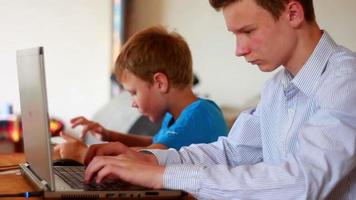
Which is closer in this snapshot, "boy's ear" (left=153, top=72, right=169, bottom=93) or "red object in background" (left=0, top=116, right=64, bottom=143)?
"boy's ear" (left=153, top=72, right=169, bottom=93)

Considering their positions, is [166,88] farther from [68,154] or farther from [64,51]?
[64,51]

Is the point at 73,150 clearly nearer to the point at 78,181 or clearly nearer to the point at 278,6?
the point at 78,181

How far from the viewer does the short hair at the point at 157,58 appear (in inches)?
69.5

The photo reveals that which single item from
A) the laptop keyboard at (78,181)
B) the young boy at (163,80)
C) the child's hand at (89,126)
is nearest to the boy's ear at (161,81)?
the young boy at (163,80)

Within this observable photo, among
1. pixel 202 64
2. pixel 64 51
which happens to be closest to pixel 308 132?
pixel 202 64

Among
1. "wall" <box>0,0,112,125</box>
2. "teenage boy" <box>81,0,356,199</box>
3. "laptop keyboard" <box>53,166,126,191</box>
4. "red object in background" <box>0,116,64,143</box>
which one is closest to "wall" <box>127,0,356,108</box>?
"wall" <box>0,0,112,125</box>

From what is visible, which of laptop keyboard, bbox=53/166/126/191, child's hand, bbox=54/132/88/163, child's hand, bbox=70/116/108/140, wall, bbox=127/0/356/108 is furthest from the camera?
wall, bbox=127/0/356/108

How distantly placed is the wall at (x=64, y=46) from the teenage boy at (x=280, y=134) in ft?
6.44

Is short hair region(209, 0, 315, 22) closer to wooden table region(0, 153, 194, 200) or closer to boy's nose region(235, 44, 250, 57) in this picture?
boy's nose region(235, 44, 250, 57)

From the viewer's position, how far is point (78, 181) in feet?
3.64

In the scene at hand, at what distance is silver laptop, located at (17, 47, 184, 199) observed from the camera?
973 mm

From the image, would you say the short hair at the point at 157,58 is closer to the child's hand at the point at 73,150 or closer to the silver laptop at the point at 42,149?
the child's hand at the point at 73,150

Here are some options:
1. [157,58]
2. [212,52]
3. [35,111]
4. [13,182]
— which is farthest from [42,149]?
[212,52]

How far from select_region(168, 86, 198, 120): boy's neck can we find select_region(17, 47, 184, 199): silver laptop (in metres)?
0.67
